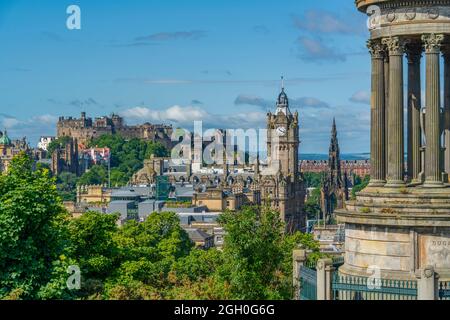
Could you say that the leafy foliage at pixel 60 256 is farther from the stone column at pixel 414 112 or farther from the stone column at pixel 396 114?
the stone column at pixel 414 112

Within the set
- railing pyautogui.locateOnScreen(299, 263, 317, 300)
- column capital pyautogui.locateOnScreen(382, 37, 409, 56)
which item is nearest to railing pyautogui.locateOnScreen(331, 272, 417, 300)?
railing pyautogui.locateOnScreen(299, 263, 317, 300)

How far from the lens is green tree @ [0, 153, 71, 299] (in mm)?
38562

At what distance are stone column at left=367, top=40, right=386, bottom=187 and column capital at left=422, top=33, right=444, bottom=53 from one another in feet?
4.70

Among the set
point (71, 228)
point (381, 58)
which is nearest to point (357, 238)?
point (381, 58)

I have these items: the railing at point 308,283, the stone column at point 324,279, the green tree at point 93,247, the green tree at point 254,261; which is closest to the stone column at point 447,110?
the railing at point 308,283

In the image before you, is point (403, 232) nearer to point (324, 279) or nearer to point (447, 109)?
point (324, 279)

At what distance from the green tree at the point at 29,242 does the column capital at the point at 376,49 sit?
40.5 ft

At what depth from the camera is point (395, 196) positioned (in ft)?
113

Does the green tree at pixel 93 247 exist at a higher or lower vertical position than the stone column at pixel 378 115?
lower

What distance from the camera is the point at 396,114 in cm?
3450

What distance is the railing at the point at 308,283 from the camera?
34.2 metres

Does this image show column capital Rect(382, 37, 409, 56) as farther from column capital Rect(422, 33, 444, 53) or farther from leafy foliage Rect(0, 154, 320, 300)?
leafy foliage Rect(0, 154, 320, 300)

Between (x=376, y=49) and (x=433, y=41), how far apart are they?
1820mm
